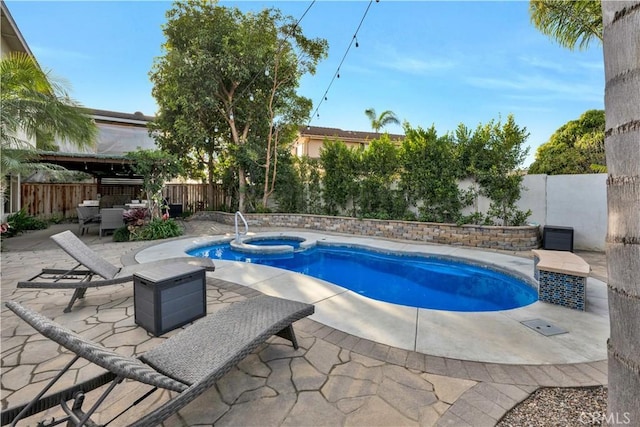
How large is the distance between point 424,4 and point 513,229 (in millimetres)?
6279

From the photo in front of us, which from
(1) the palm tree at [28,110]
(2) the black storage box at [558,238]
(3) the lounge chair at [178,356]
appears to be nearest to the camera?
(3) the lounge chair at [178,356]

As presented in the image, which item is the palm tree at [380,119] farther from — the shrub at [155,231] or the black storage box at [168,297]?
the black storage box at [168,297]

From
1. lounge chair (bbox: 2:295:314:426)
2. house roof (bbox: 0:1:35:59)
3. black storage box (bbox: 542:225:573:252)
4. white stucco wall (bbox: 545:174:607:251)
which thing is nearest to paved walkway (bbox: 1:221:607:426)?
lounge chair (bbox: 2:295:314:426)

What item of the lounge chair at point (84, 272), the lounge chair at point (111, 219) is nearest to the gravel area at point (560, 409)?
the lounge chair at point (84, 272)

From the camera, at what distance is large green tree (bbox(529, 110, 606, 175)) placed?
11102 mm

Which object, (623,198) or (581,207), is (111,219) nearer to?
(623,198)

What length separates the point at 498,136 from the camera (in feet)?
28.5

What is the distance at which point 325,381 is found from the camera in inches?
98.6

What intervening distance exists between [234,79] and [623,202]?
1418 centimetres

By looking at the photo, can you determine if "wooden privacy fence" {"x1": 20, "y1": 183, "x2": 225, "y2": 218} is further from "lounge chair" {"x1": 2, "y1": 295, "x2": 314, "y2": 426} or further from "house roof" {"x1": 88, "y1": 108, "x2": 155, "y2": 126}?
"lounge chair" {"x1": 2, "y1": 295, "x2": 314, "y2": 426}

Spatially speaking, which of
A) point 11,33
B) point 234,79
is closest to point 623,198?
point 234,79

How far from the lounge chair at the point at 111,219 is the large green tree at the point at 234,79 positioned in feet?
17.6

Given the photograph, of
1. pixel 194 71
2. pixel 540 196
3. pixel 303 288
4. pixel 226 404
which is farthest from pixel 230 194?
pixel 226 404

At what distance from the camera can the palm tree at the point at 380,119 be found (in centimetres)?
2528
